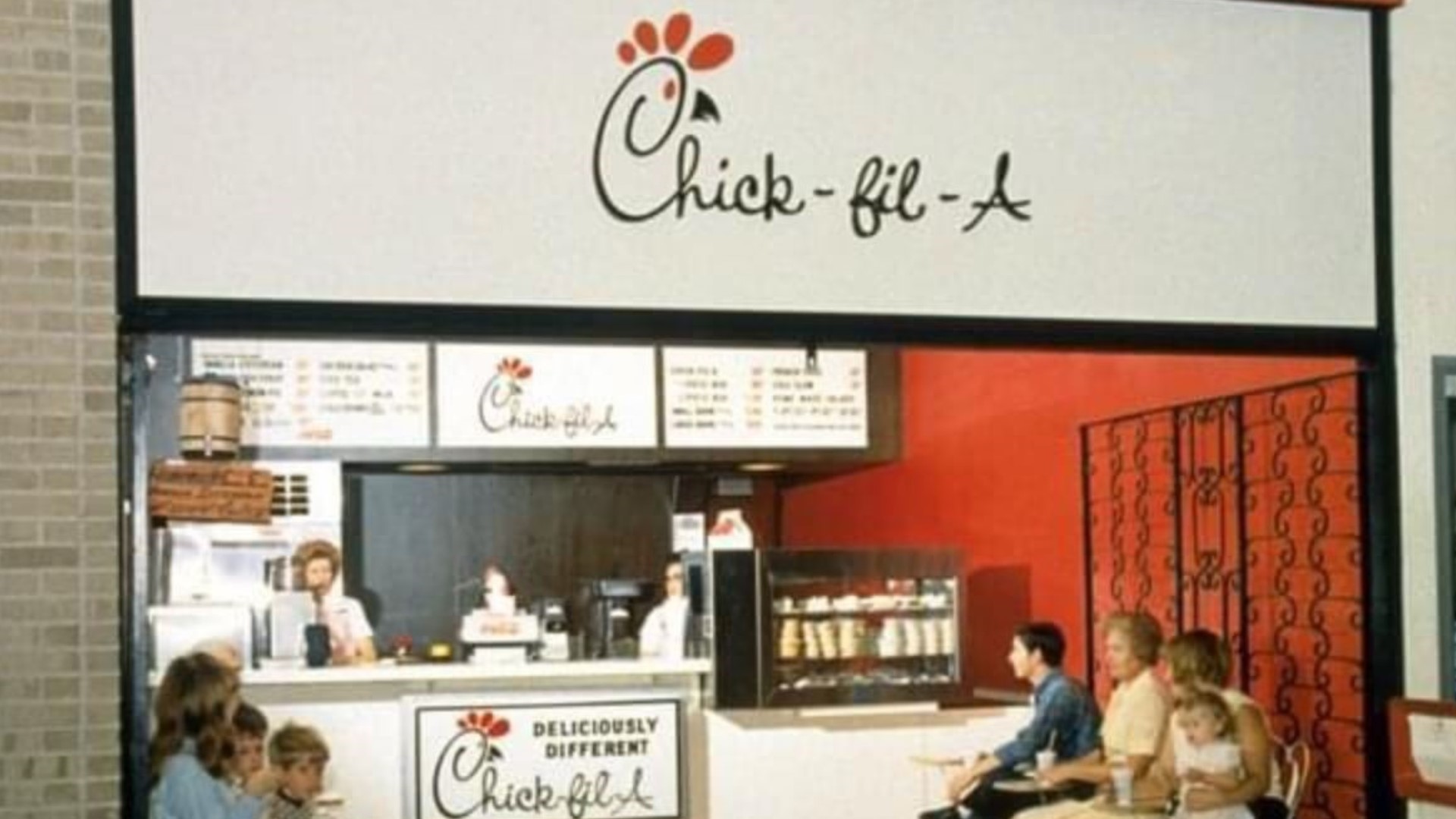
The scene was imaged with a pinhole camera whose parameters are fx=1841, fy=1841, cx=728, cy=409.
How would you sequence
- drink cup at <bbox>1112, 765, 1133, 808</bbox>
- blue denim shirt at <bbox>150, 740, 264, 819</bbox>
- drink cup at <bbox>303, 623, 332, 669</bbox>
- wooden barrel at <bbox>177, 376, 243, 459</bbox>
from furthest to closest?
drink cup at <bbox>303, 623, 332, 669</bbox> → drink cup at <bbox>1112, 765, 1133, 808</bbox> → wooden barrel at <bbox>177, 376, 243, 459</bbox> → blue denim shirt at <bbox>150, 740, 264, 819</bbox>

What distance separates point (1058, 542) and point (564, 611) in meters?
3.78

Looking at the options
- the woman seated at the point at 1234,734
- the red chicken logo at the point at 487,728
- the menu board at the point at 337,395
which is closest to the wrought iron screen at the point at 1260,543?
the woman seated at the point at 1234,734

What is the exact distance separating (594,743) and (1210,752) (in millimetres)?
2679

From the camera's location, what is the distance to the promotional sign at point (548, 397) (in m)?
9.33

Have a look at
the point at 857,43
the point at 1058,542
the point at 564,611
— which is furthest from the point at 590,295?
A: the point at 564,611

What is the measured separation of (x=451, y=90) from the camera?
4.84m

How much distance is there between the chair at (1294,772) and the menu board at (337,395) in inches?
183

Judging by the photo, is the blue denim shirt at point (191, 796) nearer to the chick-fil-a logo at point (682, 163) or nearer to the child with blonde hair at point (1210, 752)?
the chick-fil-a logo at point (682, 163)

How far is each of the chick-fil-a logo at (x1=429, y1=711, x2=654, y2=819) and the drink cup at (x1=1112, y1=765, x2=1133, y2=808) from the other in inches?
84.8

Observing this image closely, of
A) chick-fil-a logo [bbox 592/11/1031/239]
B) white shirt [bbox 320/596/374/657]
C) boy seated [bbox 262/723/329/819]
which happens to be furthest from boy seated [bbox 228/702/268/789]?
white shirt [bbox 320/596/374/657]

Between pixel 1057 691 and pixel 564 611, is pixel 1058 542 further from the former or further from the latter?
pixel 564 611

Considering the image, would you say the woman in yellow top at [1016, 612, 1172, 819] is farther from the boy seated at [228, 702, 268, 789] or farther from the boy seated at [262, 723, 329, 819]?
the boy seated at [228, 702, 268, 789]

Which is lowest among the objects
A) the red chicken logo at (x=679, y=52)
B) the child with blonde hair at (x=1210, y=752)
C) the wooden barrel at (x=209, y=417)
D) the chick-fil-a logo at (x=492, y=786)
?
the chick-fil-a logo at (x=492, y=786)

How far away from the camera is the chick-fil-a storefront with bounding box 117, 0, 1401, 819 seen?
4691 millimetres
